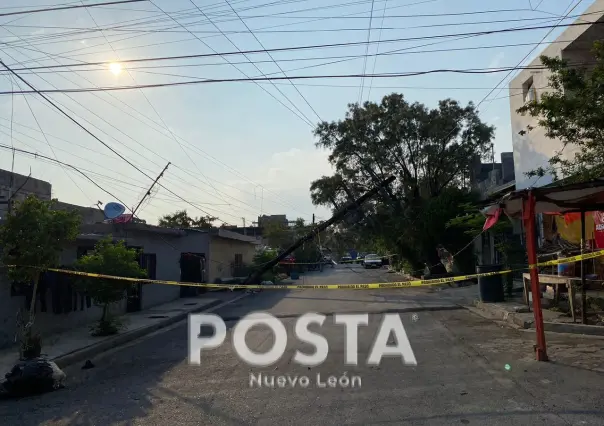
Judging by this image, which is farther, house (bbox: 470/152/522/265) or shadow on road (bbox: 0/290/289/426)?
house (bbox: 470/152/522/265)

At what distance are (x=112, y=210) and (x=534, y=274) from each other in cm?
1497

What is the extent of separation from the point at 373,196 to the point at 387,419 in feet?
86.8

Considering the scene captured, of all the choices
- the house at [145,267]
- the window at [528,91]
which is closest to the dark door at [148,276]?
the house at [145,267]

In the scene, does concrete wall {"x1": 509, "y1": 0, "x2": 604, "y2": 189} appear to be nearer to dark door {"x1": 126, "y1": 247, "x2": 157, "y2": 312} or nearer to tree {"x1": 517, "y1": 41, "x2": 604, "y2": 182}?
tree {"x1": 517, "y1": 41, "x2": 604, "y2": 182}

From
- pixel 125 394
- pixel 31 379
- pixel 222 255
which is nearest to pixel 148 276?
pixel 222 255

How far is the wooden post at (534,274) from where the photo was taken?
7.51 meters

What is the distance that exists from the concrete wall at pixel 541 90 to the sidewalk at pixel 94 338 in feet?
39.3

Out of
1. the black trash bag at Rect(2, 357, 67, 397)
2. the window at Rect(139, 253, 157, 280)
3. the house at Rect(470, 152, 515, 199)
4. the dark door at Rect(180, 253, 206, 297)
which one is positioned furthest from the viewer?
the house at Rect(470, 152, 515, 199)

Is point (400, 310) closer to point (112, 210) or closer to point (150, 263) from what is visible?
point (150, 263)

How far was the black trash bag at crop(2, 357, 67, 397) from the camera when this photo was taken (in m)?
7.05

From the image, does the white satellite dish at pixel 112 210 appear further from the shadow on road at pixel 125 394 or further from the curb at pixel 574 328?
the curb at pixel 574 328

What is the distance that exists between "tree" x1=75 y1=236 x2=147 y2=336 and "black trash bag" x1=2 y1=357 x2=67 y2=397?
425 cm

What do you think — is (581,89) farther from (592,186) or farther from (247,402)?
(247,402)

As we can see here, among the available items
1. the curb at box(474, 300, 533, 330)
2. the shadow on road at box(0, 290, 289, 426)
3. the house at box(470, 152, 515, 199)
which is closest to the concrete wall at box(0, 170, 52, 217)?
the shadow on road at box(0, 290, 289, 426)
